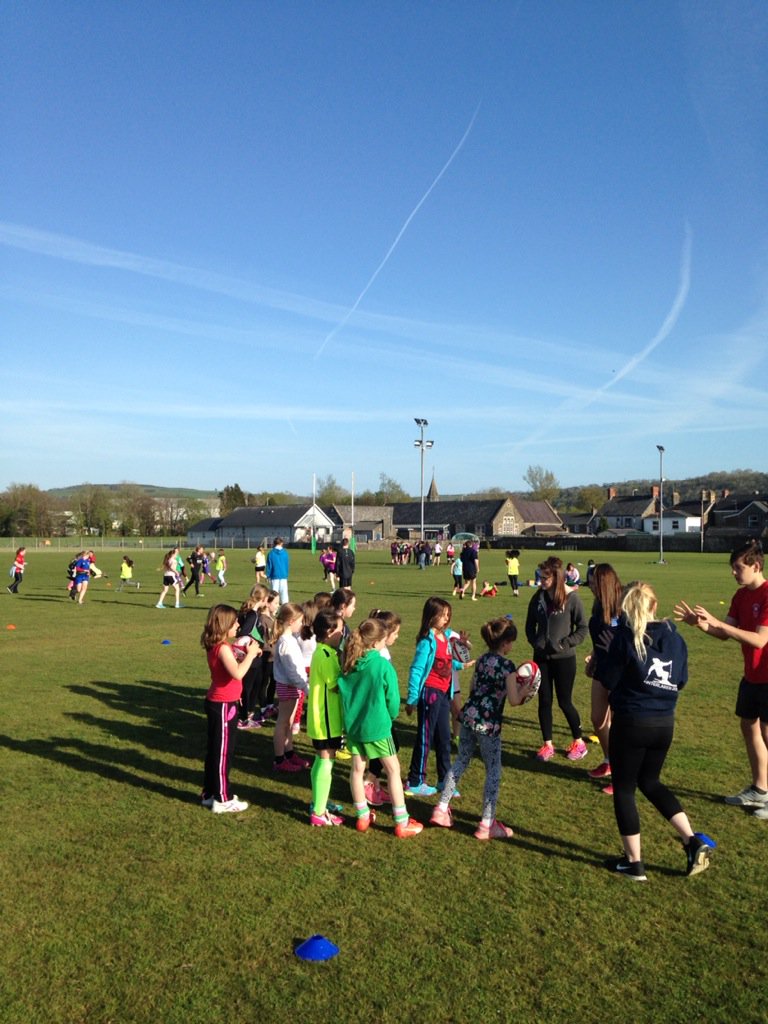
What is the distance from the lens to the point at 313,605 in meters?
9.05

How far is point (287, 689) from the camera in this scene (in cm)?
823

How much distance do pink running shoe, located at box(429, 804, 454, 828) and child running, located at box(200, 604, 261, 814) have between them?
1.68 m

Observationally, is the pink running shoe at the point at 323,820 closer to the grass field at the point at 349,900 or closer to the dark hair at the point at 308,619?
the grass field at the point at 349,900

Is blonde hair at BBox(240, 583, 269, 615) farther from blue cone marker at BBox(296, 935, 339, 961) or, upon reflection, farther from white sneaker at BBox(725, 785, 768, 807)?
white sneaker at BBox(725, 785, 768, 807)

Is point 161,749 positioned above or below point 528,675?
below

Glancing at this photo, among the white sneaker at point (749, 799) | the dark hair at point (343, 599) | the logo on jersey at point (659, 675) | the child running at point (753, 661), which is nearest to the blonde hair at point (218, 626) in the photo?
the dark hair at point (343, 599)

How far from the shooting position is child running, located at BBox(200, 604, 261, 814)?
22.1 ft

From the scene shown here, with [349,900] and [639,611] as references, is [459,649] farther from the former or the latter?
[349,900]

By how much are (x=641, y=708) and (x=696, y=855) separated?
1159mm

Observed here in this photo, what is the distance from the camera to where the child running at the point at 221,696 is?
6750mm

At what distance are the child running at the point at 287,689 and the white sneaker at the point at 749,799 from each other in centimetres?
408

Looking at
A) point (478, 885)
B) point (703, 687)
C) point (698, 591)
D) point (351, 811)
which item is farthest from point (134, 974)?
point (698, 591)

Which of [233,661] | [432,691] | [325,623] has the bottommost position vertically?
[432,691]

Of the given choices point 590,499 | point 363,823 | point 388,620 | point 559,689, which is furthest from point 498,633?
point 590,499
